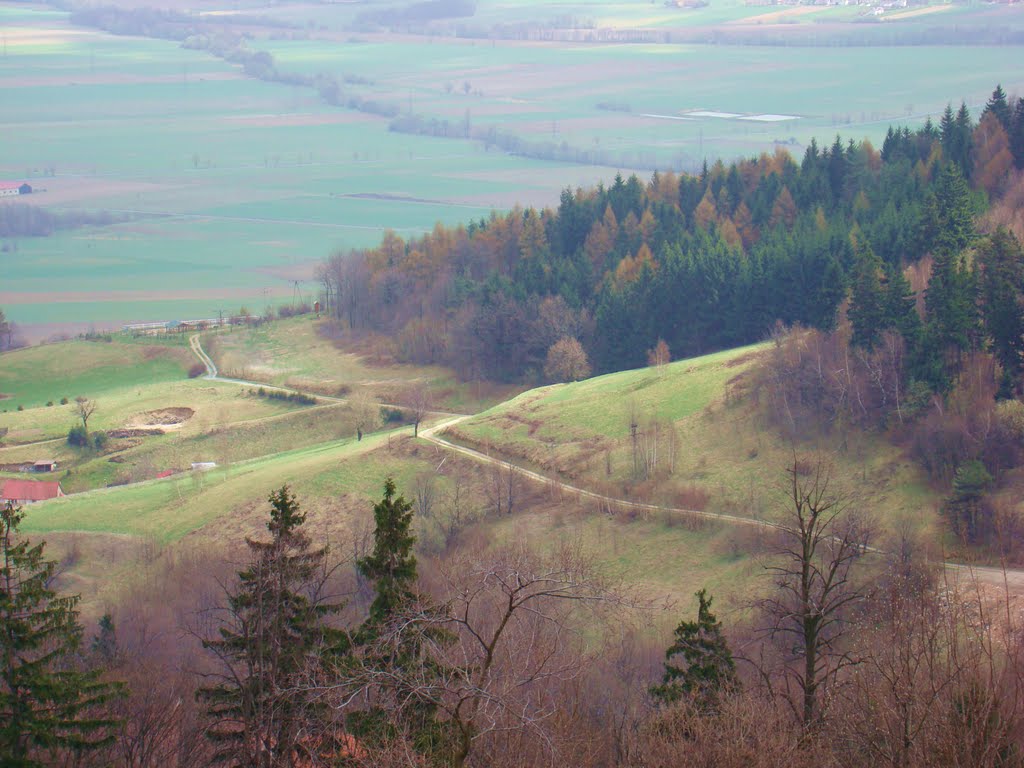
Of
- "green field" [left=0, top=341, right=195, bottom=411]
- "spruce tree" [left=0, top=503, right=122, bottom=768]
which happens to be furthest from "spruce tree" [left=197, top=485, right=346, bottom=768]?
"green field" [left=0, top=341, right=195, bottom=411]

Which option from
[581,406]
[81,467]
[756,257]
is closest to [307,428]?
[81,467]

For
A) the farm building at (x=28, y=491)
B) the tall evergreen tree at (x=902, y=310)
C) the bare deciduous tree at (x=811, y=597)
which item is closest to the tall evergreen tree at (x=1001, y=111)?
the tall evergreen tree at (x=902, y=310)

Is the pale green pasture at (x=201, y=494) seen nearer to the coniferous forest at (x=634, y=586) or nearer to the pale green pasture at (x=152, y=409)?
the coniferous forest at (x=634, y=586)

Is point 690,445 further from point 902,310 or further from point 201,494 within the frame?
point 201,494

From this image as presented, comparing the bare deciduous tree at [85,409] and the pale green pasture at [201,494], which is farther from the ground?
the pale green pasture at [201,494]

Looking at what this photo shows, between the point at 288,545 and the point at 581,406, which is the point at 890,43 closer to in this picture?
the point at 581,406

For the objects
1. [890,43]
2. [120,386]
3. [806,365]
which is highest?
[890,43]

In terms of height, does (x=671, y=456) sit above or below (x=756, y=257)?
below
